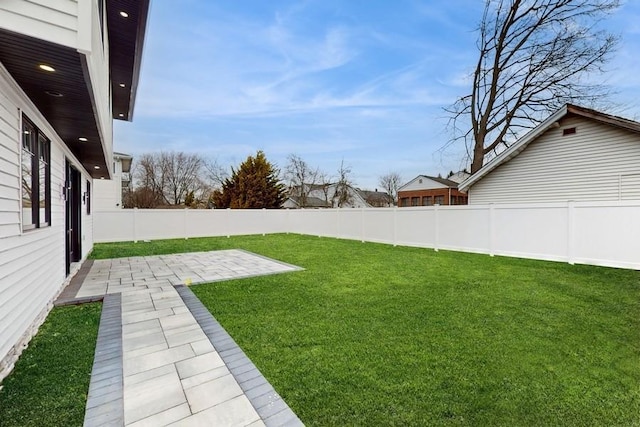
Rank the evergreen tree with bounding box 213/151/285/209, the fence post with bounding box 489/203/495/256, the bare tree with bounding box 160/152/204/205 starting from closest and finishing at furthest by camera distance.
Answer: the fence post with bounding box 489/203/495/256 → the evergreen tree with bounding box 213/151/285/209 → the bare tree with bounding box 160/152/204/205

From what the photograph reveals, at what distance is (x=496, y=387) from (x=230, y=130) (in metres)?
25.2

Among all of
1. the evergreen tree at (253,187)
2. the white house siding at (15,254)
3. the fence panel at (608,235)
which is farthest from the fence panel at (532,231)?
the evergreen tree at (253,187)

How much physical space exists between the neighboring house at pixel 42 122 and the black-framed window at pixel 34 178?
13 mm

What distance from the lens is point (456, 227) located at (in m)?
9.18

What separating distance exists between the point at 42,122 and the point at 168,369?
11.8ft

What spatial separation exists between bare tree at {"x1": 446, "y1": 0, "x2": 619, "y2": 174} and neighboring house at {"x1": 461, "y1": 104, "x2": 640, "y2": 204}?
3598 millimetres

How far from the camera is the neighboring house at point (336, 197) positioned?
31425 mm

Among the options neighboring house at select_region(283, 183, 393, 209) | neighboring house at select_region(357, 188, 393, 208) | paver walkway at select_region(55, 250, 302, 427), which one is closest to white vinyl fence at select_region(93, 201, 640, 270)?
paver walkway at select_region(55, 250, 302, 427)

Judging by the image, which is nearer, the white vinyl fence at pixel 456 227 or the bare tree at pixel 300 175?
the white vinyl fence at pixel 456 227

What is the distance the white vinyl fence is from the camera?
655 cm

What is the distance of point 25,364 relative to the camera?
8.76ft

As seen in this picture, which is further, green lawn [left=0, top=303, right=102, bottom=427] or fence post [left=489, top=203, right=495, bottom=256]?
fence post [left=489, top=203, right=495, bottom=256]

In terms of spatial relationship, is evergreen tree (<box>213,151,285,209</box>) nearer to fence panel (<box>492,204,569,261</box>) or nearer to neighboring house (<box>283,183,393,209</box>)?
neighboring house (<box>283,183,393,209</box>)

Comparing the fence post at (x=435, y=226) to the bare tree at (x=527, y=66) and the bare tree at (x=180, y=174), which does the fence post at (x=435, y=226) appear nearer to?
the bare tree at (x=527, y=66)
